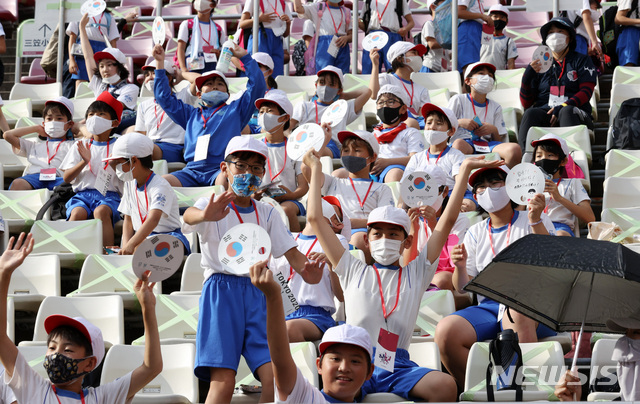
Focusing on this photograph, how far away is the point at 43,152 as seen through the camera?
9.35 metres

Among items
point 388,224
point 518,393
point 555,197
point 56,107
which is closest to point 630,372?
point 518,393

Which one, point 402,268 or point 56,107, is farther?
point 56,107

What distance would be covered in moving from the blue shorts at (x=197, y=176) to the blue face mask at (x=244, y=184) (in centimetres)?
326

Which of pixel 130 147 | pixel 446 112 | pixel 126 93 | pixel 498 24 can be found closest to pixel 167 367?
pixel 130 147

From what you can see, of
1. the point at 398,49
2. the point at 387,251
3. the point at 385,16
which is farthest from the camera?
the point at 385,16

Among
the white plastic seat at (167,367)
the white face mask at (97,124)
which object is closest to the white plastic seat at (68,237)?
the white face mask at (97,124)

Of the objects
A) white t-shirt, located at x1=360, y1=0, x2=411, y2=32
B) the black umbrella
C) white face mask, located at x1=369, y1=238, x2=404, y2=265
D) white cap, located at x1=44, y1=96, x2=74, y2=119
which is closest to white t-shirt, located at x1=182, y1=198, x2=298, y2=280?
white face mask, located at x1=369, y1=238, x2=404, y2=265

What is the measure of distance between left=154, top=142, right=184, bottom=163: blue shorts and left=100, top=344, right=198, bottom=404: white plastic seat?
3.72 meters

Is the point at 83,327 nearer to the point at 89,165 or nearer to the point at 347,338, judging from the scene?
the point at 347,338

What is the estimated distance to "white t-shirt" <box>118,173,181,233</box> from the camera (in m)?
7.61

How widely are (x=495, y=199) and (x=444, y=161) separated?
150cm

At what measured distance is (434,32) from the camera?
11.4 m

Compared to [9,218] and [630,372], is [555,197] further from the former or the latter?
[9,218]

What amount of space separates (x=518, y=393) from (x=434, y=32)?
22.8ft
